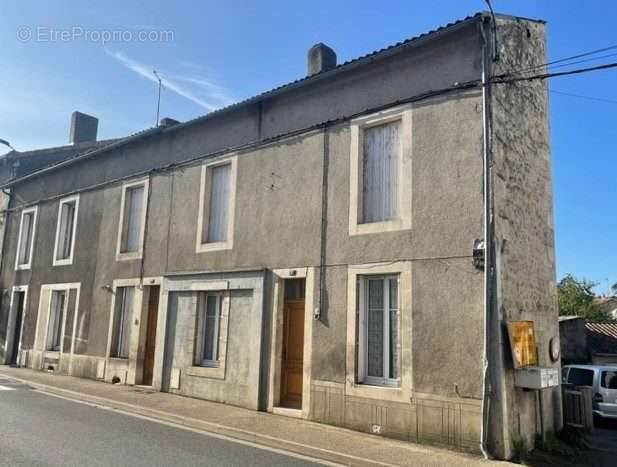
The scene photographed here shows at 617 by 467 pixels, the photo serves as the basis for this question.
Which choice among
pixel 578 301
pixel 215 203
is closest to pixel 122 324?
pixel 215 203

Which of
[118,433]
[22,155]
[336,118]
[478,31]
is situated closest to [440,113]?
[478,31]

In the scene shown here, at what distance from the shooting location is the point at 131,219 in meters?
14.6

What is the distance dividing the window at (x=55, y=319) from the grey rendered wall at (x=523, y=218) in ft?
44.7

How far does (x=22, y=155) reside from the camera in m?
20.5

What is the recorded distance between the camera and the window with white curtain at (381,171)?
9141 mm

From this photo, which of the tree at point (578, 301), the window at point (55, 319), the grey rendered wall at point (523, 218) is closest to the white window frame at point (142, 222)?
the window at point (55, 319)

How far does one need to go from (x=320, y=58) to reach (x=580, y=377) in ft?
32.6

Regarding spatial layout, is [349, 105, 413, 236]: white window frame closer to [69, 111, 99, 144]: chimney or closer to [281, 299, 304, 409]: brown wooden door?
[281, 299, 304, 409]: brown wooden door

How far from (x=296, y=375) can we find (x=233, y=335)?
171 centimetres

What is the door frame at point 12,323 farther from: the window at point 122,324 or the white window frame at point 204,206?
the white window frame at point 204,206

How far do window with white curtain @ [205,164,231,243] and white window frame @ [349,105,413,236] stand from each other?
3.65 m

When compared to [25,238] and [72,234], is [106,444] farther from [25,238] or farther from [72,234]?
[25,238]

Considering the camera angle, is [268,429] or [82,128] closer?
[268,429]

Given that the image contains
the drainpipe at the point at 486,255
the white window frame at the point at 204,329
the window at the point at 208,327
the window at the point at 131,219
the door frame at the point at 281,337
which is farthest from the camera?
the window at the point at 131,219
